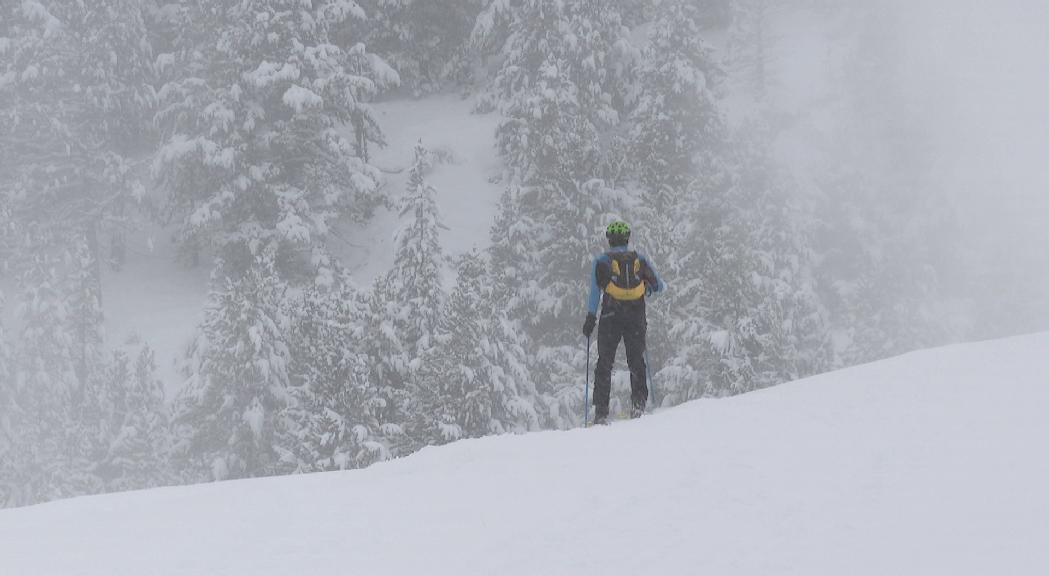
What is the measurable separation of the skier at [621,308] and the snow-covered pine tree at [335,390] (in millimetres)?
9178

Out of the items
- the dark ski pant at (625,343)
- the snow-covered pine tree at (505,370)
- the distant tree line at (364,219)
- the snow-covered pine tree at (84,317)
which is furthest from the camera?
the snow-covered pine tree at (84,317)

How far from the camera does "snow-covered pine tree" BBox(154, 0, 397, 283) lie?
30922 mm

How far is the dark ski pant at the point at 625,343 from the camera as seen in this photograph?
377 inches

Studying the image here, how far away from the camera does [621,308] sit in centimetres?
955

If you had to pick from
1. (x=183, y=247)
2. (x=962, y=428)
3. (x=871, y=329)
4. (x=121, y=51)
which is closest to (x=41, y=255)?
(x=183, y=247)

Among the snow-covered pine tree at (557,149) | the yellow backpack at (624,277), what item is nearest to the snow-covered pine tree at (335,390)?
the snow-covered pine tree at (557,149)

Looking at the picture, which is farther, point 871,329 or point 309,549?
point 871,329

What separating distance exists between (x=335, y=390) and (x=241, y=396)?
8.10 ft

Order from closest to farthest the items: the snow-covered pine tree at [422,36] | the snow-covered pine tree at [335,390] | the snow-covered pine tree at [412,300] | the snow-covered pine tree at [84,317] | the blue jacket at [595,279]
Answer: the blue jacket at [595,279]
the snow-covered pine tree at [335,390]
the snow-covered pine tree at [412,300]
the snow-covered pine tree at [84,317]
the snow-covered pine tree at [422,36]

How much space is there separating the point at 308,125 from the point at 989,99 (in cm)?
3664

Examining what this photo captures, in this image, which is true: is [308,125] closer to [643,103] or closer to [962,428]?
[643,103]

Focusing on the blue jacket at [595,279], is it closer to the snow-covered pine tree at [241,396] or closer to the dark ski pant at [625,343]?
the dark ski pant at [625,343]

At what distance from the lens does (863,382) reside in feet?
29.9

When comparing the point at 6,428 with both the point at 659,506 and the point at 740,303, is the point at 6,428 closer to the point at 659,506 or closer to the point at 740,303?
the point at 740,303
